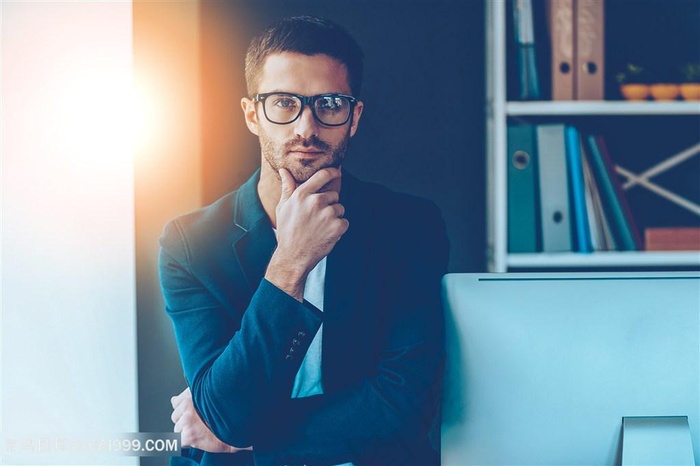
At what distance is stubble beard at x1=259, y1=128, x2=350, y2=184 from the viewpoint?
1.43 meters

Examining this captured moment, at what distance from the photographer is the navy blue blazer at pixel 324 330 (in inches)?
52.9

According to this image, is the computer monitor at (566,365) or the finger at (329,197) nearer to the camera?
the computer monitor at (566,365)

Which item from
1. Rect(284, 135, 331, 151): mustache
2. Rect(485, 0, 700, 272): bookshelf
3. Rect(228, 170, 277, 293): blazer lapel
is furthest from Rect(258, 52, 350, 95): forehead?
Rect(485, 0, 700, 272): bookshelf

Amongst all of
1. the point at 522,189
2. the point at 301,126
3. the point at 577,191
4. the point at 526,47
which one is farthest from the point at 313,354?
the point at 526,47

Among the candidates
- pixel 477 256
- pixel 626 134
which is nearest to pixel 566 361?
pixel 477 256

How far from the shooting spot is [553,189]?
1496 millimetres

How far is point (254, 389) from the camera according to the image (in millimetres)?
1338

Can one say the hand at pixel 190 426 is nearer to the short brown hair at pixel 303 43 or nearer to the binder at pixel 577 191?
the short brown hair at pixel 303 43

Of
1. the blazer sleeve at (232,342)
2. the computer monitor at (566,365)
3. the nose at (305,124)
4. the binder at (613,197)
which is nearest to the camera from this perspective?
the computer monitor at (566,365)

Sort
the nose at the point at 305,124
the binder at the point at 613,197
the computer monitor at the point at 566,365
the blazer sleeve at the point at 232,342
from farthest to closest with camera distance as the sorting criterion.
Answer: the binder at the point at 613,197
the nose at the point at 305,124
the blazer sleeve at the point at 232,342
the computer monitor at the point at 566,365

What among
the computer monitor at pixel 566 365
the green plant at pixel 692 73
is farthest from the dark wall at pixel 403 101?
the green plant at pixel 692 73

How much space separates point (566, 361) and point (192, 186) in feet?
2.96

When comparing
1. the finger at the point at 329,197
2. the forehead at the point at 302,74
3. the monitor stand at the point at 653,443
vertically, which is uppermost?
the forehead at the point at 302,74

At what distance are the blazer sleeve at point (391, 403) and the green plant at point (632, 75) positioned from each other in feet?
2.15
